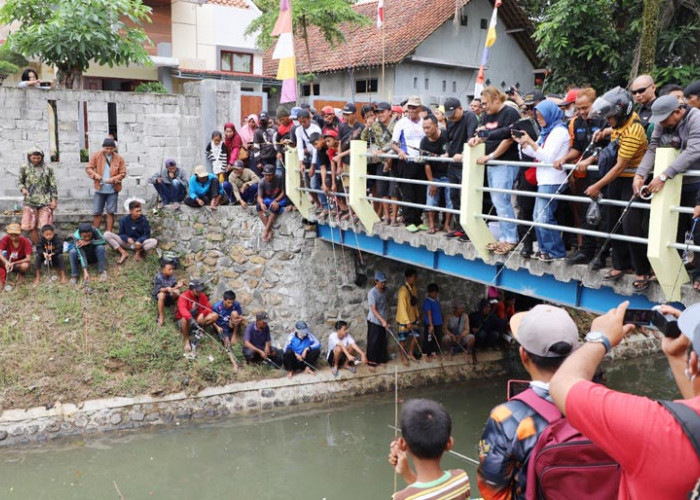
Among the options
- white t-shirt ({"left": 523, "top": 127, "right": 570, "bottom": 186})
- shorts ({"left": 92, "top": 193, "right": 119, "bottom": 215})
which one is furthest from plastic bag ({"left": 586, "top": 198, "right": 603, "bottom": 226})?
shorts ({"left": 92, "top": 193, "right": 119, "bottom": 215})

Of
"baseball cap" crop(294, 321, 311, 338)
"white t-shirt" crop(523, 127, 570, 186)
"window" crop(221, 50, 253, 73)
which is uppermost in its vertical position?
"window" crop(221, 50, 253, 73)

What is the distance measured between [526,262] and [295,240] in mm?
5398

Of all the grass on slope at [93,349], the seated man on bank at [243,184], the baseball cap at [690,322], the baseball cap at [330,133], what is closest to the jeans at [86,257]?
the grass on slope at [93,349]

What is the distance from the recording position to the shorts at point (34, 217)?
11570mm

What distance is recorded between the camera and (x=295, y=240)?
11.6 metres

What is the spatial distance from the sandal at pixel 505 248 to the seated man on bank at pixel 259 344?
4.89 meters

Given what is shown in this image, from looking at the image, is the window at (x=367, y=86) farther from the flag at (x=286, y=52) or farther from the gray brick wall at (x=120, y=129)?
the flag at (x=286, y=52)

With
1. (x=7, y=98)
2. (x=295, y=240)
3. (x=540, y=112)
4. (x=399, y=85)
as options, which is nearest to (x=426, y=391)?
(x=295, y=240)

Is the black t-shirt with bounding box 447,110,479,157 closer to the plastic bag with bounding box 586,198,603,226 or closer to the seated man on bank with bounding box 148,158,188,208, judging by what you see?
the plastic bag with bounding box 586,198,603,226

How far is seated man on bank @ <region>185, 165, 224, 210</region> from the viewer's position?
12219mm

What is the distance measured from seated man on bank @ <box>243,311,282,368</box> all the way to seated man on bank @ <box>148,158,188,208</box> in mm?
2860

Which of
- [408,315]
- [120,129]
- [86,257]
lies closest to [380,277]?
[408,315]

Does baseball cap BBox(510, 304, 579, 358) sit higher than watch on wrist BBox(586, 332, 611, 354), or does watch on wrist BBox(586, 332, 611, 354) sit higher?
watch on wrist BBox(586, 332, 611, 354)

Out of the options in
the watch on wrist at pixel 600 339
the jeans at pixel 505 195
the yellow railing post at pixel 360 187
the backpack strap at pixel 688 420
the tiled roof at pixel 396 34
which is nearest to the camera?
the backpack strap at pixel 688 420
